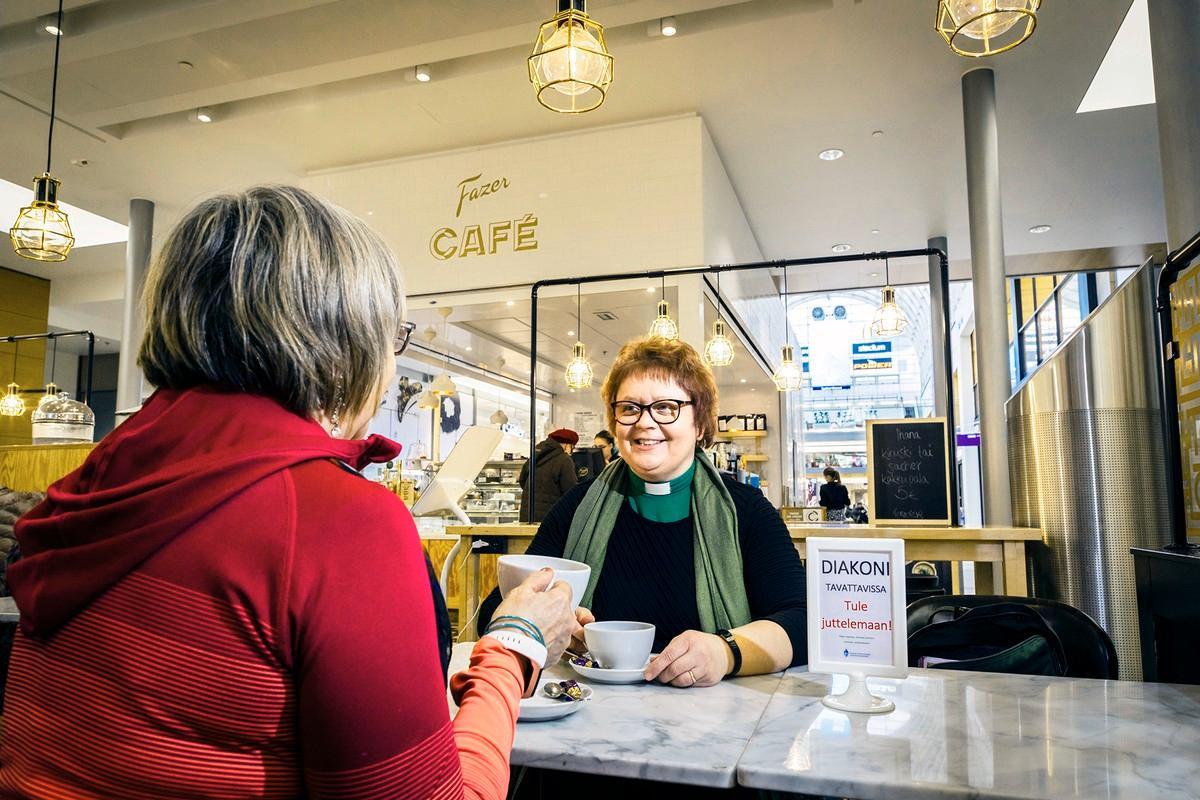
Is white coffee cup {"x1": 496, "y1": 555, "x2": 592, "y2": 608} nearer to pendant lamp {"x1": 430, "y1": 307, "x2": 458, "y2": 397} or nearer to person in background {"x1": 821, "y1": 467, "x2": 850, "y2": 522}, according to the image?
pendant lamp {"x1": 430, "y1": 307, "x2": 458, "y2": 397}

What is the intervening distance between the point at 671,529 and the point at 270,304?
4.43ft

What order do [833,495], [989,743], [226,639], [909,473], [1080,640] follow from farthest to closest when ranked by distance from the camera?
[833,495]
[909,473]
[1080,640]
[989,743]
[226,639]

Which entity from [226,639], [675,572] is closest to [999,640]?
[675,572]

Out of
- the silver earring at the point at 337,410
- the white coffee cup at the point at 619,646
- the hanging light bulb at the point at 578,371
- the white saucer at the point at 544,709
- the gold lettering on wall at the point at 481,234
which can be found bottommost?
the white saucer at the point at 544,709

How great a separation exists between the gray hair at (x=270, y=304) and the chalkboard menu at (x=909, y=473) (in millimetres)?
3808

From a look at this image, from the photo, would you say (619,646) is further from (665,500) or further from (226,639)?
(226,639)

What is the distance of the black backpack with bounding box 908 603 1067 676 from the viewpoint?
163cm

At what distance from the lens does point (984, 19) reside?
9.84 ft

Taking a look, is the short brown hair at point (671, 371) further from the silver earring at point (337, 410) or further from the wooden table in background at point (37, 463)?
the wooden table in background at point (37, 463)

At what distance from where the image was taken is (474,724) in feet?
2.79

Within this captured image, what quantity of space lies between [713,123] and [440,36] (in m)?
2.31

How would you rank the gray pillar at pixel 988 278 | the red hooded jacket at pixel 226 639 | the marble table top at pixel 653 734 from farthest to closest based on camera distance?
the gray pillar at pixel 988 278
the marble table top at pixel 653 734
the red hooded jacket at pixel 226 639

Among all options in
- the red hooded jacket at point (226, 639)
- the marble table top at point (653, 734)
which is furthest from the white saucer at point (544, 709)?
the red hooded jacket at point (226, 639)

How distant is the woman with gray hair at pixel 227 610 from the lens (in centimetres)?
65
